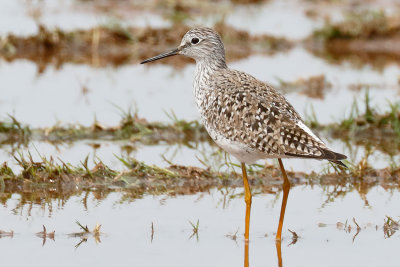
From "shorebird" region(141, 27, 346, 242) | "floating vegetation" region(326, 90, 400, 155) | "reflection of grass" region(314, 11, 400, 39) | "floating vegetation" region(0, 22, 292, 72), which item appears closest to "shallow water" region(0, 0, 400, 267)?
"floating vegetation" region(326, 90, 400, 155)

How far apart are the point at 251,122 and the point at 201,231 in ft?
3.51

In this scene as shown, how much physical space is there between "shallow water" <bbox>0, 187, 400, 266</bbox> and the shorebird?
1.17 ft

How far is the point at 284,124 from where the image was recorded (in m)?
8.33

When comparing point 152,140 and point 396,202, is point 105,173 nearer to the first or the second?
point 152,140

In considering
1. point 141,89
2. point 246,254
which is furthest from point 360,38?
point 246,254

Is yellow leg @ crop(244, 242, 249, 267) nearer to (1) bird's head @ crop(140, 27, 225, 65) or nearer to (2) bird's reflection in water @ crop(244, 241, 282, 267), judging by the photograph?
(2) bird's reflection in water @ crop(244, 241, 282, 267)

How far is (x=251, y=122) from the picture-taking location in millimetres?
8438

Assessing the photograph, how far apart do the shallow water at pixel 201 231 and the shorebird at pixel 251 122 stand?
36 cm

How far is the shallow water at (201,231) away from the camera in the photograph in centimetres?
780

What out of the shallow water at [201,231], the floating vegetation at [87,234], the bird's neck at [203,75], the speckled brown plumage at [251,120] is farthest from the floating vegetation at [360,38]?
the floating vegetation at [87,234]

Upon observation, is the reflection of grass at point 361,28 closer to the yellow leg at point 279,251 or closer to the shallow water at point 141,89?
the shallow water at point 141,89

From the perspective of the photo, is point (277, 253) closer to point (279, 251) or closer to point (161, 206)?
point (279, 251)

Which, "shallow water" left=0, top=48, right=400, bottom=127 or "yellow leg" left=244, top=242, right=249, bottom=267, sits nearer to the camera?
"yellow leg" left=244, top=242, right=249, bottom=267

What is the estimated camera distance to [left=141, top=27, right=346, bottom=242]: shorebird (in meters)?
8.17
